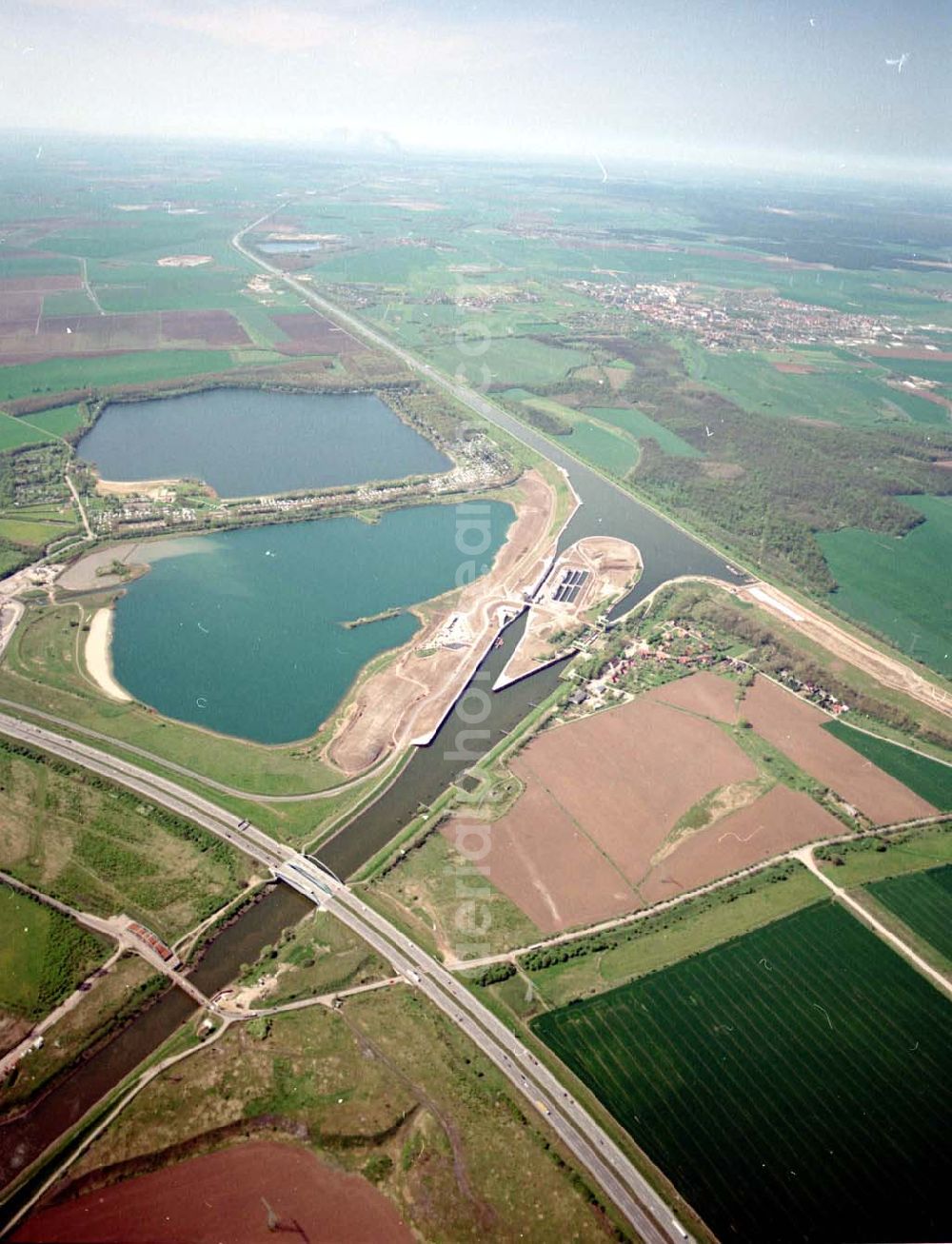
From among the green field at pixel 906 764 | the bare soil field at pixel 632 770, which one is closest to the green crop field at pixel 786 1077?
the bare soil field at pixel 632 770

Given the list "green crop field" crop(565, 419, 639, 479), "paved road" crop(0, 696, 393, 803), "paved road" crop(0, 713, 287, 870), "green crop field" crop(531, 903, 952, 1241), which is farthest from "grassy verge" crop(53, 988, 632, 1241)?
"green crop field" crop(565, 419, 639, 479)

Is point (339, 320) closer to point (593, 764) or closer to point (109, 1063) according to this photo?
point (593, 764)

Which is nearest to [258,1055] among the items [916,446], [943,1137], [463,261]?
[943,1137]

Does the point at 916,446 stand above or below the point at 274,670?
above

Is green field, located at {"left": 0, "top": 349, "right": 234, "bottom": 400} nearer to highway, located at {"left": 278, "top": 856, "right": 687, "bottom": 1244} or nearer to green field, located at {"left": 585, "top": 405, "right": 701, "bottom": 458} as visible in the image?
green field, located at {"left": 585, "top": 405, "right": 701, "bottom": 458}

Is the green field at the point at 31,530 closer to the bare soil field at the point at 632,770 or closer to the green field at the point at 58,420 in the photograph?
the green field at the point at 58,420
